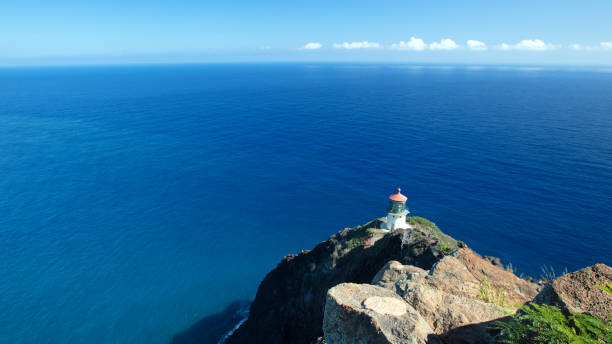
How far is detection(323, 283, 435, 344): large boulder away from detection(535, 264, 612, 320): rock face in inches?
178

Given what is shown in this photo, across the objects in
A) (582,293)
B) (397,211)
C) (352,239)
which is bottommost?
(352,239)

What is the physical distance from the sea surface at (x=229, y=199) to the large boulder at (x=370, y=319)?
34.0 meters

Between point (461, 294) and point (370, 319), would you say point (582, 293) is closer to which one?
point (461, 294)

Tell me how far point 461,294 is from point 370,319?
19.2 feet

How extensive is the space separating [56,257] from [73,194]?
2022 cm

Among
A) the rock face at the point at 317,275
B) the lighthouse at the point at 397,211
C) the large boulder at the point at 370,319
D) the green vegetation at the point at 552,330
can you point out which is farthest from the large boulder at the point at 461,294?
the lighthouse at the point at 397,211

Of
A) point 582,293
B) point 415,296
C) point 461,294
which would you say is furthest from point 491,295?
point 415,296

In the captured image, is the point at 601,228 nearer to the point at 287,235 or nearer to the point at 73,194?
the point at 287,235

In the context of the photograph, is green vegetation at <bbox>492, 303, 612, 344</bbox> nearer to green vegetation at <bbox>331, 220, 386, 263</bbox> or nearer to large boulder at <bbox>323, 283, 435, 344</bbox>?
large boulder at <bbox>323, 283, 435, 344</bbox>

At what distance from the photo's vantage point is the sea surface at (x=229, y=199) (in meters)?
40.9

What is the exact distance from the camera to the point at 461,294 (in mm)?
13273

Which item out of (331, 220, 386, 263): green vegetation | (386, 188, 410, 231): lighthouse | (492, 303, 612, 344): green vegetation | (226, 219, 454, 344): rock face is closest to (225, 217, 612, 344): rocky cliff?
(226, 219, 454, 344): rock face

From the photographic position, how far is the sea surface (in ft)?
134

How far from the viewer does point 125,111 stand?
4980 inches
